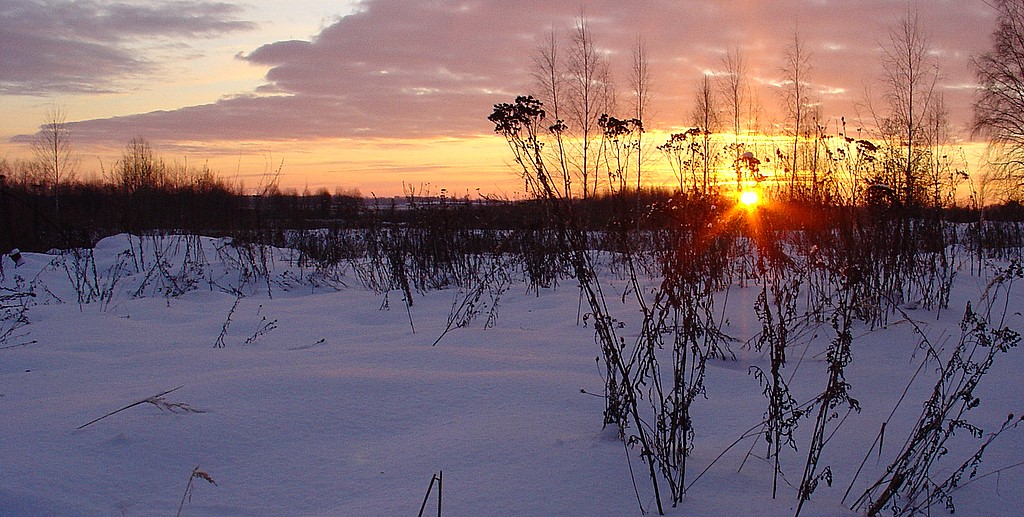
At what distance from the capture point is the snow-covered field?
2182mm

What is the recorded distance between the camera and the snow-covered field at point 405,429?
2.18 m

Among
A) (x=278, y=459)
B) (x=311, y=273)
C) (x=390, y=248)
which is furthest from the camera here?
(x=311, y=273)

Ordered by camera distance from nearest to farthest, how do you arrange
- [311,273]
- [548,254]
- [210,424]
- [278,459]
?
[278,459] < [210,424] < [548,254] < [311,273]

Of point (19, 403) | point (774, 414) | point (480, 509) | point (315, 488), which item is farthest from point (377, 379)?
point (774, 414)

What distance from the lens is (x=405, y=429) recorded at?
9.15 ft

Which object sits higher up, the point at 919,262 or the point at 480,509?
the point at 919,262

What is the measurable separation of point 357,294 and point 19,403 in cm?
554

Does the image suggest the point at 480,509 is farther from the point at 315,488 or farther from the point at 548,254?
the point at 548,254

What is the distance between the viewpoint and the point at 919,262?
19.7 ft

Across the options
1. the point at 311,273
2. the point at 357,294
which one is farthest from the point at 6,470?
the point at 311,273

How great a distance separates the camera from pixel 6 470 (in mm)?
2193

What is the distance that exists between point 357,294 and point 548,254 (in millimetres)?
2449

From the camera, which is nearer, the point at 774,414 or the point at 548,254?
the point at 774,414

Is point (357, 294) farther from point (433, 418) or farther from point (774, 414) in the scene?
point (774, 414)
